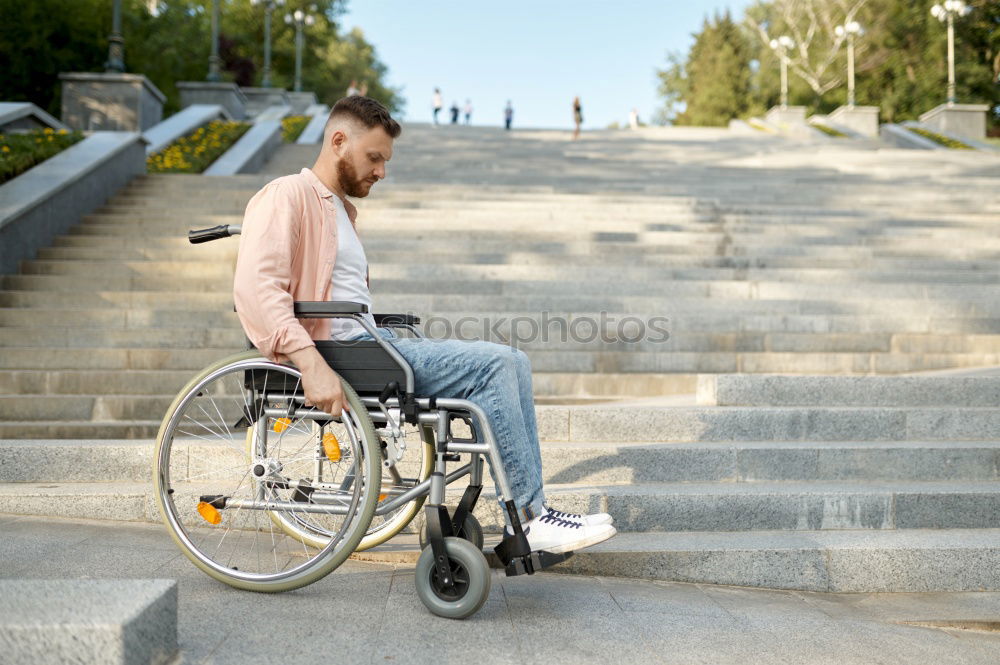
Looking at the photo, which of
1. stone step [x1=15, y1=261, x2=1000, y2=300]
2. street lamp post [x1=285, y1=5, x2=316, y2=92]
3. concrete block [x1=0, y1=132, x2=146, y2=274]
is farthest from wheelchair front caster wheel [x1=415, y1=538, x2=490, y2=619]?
street lamp post [x1=285, y1=5, x2=316, y2=92]

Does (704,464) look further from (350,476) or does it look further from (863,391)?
(350,476)

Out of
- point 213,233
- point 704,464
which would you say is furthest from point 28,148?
point 704,464

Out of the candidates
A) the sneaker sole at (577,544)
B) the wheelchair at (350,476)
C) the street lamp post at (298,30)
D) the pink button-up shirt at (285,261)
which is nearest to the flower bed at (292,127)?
the street lamp post at (298,30)

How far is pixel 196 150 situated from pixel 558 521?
12.0m

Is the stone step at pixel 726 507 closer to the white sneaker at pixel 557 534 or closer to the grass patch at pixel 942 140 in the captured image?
the white sneaker at pixel 557 534

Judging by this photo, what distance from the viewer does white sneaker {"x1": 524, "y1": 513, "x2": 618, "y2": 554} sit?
2.85 metres

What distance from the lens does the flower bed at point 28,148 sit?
8625 mm

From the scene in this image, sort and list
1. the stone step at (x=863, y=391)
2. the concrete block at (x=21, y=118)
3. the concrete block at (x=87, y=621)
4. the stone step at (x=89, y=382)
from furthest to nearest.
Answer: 1. the concrete block at (x=21, y=118)
2. the stone step at (x=89, y=382)
3. the stone step at (x=863, y=391)
4. the concrete block at (x=87, y=621)

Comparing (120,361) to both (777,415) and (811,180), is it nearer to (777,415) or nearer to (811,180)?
(777,415)

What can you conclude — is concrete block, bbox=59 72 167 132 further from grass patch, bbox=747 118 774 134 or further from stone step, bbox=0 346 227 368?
grass patch, bbox=747 118 774 134

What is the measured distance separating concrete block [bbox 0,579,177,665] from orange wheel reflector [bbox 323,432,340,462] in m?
0.76

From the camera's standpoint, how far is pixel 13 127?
38.6ft

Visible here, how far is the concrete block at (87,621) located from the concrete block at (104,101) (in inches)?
531

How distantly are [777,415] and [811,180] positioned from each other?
1019 cm
